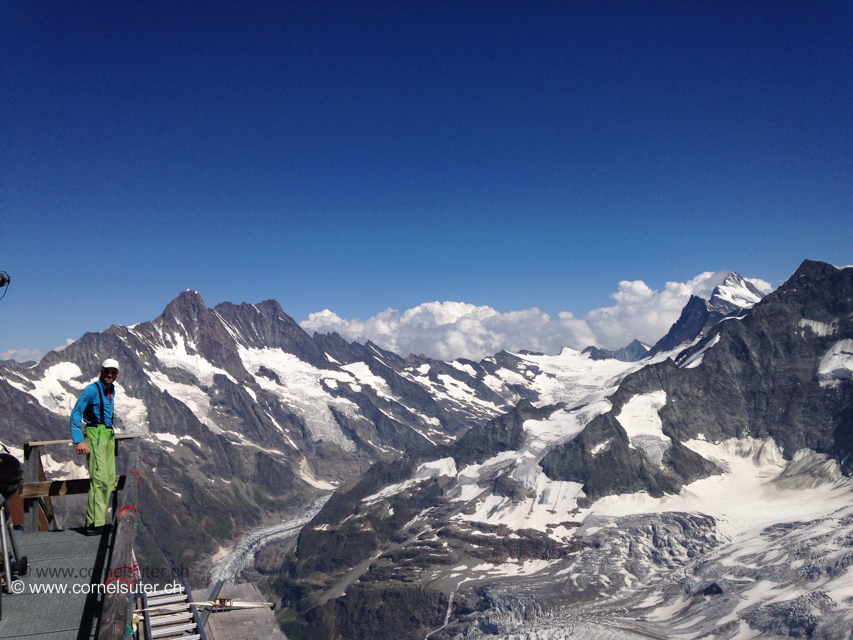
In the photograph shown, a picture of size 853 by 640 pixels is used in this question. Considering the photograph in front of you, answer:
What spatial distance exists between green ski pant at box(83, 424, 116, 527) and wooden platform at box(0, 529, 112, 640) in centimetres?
140

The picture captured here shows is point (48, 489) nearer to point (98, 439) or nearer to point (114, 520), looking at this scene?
point (98, 439)

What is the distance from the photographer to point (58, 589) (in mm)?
15148

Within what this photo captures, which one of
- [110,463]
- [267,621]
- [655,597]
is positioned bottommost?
[655,597]

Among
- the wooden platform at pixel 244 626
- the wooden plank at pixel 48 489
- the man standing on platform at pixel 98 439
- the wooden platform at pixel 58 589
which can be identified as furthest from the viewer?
the wooden plank at pixel 48 489

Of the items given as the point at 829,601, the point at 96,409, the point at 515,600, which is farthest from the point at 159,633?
the point at 515,600

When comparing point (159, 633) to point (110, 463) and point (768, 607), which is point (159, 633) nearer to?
point (110, 463)

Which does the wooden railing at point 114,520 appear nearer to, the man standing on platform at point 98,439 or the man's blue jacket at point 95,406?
the man standing on platform at point 98,439

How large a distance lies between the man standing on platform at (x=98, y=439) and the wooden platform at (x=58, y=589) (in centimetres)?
111

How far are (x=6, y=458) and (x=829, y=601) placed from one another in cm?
17513

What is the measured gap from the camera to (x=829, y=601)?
13875 cm

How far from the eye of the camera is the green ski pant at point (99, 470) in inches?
615

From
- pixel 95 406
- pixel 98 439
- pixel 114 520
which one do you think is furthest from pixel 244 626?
pixel 95 406

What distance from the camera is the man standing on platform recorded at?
1561 centimetres

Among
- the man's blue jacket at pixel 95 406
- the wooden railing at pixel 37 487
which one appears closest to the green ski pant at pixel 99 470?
the man's blue jacket at pixel 95 406
